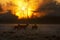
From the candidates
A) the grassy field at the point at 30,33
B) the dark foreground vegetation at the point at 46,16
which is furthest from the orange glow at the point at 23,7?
the grassy field at the point at 30,33

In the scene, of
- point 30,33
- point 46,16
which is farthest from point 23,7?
point 30,33

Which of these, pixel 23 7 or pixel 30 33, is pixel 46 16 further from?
pixel 30 33

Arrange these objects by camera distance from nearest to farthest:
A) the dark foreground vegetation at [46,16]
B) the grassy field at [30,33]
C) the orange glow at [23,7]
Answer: the grassy field at [30,33], the dark foreground vegetation at [46,16], the orange glow at [23,7]

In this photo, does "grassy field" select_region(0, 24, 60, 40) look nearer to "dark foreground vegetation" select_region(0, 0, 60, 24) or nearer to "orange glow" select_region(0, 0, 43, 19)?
"dark foreground vegetation" select_region(0, 0, 60, 24)

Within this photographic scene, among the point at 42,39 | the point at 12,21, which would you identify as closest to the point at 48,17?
the point at 12,21

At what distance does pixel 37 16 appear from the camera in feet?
67.9

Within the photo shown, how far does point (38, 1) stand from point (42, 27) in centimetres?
271

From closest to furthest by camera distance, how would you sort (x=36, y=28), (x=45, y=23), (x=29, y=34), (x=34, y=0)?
(x=29, y=34), (x=36, y=28), (x=34, y=0), (x=45, y=23)

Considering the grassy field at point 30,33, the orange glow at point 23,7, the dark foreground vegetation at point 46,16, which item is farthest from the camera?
the orange glow at point 23,7

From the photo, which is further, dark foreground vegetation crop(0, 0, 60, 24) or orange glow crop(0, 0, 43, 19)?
orange glow crop(0, 0, 43, 19)

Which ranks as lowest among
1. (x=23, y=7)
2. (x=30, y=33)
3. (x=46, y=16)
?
(x=30, y=33)

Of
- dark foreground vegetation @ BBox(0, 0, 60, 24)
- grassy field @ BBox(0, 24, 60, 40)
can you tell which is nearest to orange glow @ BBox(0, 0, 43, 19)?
dark foreground vegetation @ BBox(0, 0, 60, 24)

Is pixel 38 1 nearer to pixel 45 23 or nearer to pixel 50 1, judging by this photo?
pixel 50 1

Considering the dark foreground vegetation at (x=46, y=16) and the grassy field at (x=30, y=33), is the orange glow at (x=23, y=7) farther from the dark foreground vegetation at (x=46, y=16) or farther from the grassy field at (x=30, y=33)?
the grassy field at (x=30, y=33)
